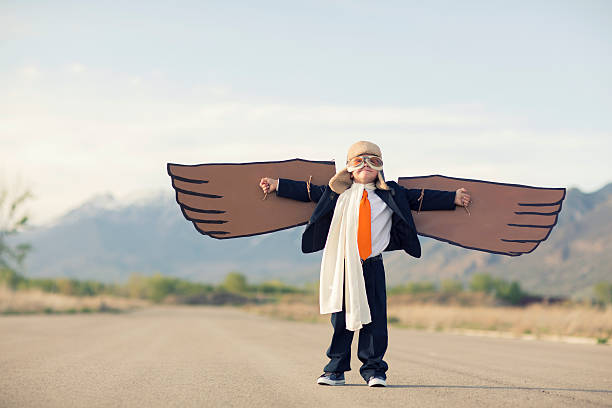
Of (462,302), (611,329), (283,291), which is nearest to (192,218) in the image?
(611,329)

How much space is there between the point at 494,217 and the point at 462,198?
0.55 metres

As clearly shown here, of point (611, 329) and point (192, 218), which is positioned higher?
point (192, 218)

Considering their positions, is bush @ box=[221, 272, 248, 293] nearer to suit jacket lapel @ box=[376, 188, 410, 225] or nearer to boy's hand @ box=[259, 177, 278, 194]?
boy's hand @ box=[259, 177, 278, 194]

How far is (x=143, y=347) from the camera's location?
11070mm

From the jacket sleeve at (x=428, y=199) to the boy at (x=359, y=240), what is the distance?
0.01 metres

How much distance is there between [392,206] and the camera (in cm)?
663

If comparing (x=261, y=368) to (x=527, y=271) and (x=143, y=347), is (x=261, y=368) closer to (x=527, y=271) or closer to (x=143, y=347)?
(x=143, y=347)

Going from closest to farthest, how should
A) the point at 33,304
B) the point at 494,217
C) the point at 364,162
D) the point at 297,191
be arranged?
the point at 364,162
the point at 297,191
the point at 494,217
the point at 33,304

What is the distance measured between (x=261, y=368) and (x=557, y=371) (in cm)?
341

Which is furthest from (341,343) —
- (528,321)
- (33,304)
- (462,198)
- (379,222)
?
(33,304)

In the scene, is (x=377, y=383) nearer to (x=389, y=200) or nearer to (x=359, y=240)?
(x=359, y=240)

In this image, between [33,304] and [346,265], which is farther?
[33,304]

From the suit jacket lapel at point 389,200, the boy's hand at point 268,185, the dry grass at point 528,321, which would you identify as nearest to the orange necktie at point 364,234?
the suit jacket lapel at point 389,200

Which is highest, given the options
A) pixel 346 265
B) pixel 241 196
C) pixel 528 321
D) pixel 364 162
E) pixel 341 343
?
pixel 364 162
